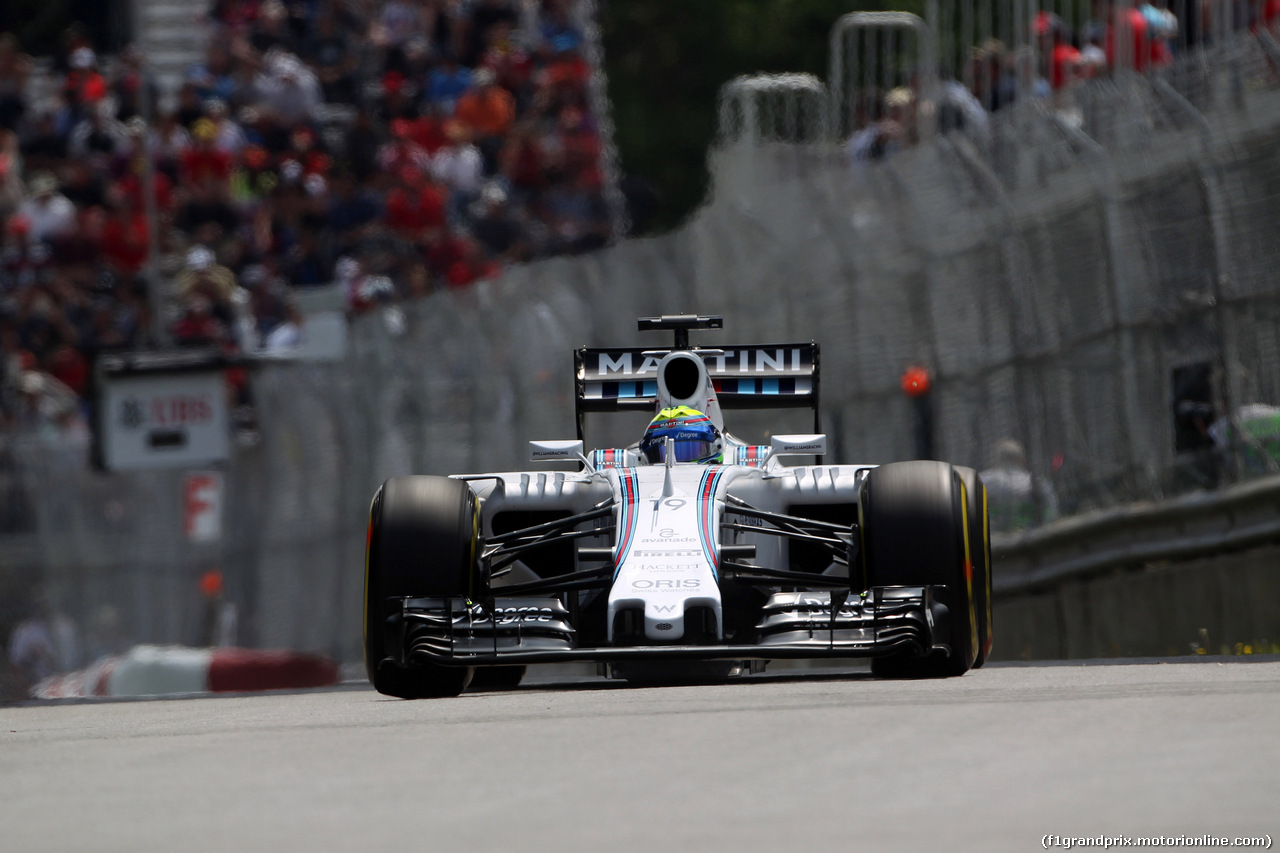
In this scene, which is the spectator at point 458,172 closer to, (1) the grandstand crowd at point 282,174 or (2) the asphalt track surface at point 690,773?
(1) the grandstand crowd at point 282,174

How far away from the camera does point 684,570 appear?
7.37 m

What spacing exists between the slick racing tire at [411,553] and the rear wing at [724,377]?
6.05 feet

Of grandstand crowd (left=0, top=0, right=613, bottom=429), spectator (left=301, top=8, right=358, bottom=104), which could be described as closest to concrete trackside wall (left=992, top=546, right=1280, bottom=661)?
grandstand crowd (left=0, top=0, right=613, bottom=429)

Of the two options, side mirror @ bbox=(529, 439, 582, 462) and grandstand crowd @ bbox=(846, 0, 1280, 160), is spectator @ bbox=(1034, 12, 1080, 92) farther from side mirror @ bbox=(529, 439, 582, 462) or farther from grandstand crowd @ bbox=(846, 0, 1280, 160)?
side mirror @ bbox=(529, 439, 582, 462)

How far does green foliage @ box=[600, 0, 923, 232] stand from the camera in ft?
99.8

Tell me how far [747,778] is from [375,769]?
3.06 feet

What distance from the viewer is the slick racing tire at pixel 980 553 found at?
755cm

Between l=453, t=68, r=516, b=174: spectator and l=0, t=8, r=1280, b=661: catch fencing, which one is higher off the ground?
l=453, t=68, r=516, b=174: spectator

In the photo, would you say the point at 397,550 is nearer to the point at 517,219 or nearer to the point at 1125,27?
the point at 1125,27

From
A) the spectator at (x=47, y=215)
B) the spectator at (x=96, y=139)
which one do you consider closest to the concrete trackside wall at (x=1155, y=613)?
the spectator at (x=47, y=215)

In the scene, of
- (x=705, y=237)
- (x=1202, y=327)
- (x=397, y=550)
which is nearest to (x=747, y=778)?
(x=397, y=550)

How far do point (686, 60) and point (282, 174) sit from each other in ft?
44.8

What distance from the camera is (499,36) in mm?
20734

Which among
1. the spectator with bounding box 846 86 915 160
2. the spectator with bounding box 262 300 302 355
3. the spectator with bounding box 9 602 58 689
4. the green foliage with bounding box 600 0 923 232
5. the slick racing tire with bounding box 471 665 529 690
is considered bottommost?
the slick racing tire with bounding box 471 665 529 690
